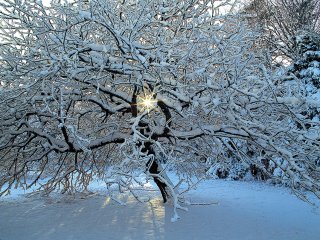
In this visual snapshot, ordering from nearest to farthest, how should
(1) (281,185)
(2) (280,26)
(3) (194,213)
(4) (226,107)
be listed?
(4) (226,107) < (3) (194,213) < (1) (281,185) < (2) (280,26)

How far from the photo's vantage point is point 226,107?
21.2ft

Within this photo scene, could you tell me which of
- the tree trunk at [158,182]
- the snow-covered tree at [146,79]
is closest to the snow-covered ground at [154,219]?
the tree trunk at [158,182]

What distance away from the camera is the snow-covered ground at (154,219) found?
6.58 meters

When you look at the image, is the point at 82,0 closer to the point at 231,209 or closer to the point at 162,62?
the point at 162,62

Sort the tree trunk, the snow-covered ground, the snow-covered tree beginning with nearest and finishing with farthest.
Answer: the snow-covered tree, the snow-covered ground, the tree trunk

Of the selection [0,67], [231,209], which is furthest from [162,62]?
[231,209]

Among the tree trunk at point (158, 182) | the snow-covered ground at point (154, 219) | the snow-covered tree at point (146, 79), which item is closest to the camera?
the snow-covered tree at point (146, 79)

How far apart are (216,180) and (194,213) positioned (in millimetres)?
8013

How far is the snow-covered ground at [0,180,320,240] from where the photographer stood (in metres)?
6.58

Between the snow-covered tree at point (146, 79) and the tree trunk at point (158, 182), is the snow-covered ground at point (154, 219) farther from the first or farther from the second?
the snow-covered tree at point (146, 79)

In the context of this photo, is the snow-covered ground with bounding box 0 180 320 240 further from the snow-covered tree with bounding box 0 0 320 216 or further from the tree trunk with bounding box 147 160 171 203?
the snow-covered tree with bounding box 0 0 320 216

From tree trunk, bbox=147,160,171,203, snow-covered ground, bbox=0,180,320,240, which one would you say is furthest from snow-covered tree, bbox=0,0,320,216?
snow-covered ground, bbox=0,180,320,240

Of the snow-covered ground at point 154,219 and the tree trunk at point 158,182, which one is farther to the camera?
the tree trunk at point 158,182

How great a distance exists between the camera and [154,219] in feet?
24.9
